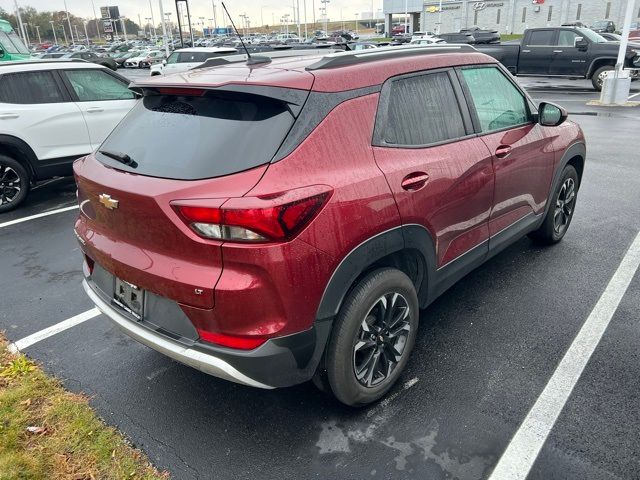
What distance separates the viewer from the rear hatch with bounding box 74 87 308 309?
221 cm

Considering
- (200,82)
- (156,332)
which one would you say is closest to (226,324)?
(156,332)

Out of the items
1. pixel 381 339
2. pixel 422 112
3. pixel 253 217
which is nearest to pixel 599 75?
pixel 422 112

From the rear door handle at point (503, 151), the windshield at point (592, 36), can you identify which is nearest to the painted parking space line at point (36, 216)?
the rear door handle at point (503, 151)

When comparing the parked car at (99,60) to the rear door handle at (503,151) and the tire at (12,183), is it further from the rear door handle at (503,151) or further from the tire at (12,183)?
the rear door handle at (503,151)

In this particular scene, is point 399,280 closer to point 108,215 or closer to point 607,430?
point 607,430

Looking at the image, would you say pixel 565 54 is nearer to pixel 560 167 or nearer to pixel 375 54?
pixel 560 167

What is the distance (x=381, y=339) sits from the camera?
108 inches

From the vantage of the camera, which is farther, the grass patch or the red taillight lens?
the grass patch

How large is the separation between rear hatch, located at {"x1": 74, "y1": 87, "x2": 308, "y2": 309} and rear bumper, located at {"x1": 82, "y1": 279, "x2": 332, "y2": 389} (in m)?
0.23

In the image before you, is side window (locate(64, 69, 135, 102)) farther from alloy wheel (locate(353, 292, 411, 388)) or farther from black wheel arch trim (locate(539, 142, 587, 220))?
alloy wheel (locate(353, 292, 411, 388))

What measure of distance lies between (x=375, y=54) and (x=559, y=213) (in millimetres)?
2738

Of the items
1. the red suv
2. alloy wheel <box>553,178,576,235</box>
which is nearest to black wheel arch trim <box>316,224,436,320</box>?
the red suv

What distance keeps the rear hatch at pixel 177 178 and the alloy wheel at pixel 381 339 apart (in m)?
0.87

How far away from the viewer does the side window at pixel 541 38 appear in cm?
1727
